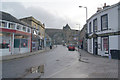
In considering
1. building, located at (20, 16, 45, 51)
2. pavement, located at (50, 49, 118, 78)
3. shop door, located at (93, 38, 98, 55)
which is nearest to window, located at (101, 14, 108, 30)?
shop door, located at (93, 38, 98, 55)

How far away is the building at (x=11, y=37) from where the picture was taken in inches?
721

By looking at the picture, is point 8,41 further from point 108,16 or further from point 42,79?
point 108,16

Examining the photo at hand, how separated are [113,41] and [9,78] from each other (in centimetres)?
1375

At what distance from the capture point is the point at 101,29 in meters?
17.0

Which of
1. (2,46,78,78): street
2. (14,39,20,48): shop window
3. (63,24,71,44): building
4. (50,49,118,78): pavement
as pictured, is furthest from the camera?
(63,24,71,44): building

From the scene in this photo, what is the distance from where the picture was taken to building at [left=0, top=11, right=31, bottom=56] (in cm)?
1831

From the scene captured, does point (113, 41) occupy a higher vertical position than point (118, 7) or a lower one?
lower

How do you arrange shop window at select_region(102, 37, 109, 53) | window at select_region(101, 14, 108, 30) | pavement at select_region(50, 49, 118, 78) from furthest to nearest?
window at select_region(101, 14, 108, 30) < shop window at select_region(102, 37, 109, 53) < pavement at select_region(50, 49, 118, 78)

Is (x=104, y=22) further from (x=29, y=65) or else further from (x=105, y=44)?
(x=29, y=65)

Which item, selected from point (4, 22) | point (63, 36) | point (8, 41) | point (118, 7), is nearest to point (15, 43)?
point (8, 41)

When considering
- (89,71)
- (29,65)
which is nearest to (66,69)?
(89,71)

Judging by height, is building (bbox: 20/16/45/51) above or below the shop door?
above

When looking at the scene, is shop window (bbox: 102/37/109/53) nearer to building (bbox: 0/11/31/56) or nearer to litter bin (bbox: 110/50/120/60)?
litter bin (bbox: 110/50/120/60)

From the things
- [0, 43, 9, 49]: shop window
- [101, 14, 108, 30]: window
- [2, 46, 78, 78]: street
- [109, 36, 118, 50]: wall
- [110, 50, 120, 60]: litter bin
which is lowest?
[2, 46, 78, 78]: street
